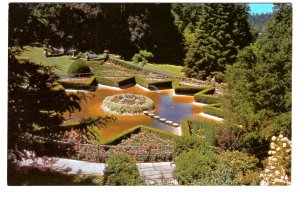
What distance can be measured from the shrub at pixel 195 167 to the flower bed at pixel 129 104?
3053 mm

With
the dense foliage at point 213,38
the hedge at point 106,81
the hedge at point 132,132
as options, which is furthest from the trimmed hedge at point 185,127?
the hedge at point 106,81

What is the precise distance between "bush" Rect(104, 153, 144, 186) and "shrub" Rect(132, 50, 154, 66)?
11.8 feet

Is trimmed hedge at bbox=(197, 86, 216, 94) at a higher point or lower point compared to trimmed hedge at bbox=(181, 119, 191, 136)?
higher

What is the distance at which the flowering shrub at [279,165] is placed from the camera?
41.6 ft

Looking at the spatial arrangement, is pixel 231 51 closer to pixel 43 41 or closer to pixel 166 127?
pixel 166 127

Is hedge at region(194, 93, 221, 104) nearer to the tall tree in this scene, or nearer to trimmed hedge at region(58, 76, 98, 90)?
the tall tree

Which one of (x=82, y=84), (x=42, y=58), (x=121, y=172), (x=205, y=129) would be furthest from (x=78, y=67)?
(x=205, y=129)

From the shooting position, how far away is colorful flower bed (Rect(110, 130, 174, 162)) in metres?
14.9

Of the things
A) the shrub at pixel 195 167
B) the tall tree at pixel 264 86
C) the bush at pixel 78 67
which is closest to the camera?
the shrub at pixel 195 167

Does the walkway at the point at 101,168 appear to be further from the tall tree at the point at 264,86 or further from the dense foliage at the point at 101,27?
the dense foliage at the point at 101,27

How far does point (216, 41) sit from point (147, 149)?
4.68 m

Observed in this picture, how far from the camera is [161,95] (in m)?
17.0

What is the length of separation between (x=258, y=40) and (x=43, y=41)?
753 cm

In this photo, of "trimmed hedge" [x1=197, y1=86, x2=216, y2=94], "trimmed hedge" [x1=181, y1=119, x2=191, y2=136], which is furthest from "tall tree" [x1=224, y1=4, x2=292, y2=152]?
"trimmed hedge" [x1=181, y1=119, x2=191, y2=136]
